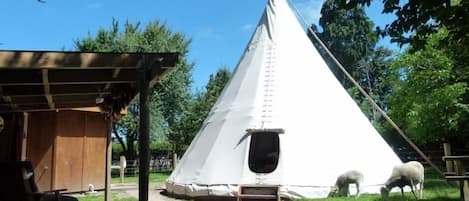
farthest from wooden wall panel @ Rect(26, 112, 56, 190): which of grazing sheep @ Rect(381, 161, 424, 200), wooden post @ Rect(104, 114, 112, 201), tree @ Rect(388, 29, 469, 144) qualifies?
tree @ Rect(388, 29, 469, 144)

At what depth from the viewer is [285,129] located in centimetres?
1205

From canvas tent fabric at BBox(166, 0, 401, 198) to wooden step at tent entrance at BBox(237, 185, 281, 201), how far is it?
0.63ft

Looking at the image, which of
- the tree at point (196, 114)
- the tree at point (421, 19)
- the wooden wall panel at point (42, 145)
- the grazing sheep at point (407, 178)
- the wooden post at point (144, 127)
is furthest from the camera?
the tree at point (196, 114)

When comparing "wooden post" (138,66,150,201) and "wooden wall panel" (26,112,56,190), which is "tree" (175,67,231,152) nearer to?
"wooden wall panel" (26,112,56,190)

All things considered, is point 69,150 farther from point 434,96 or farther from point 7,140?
point 434,96

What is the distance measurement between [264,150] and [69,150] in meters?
5.82

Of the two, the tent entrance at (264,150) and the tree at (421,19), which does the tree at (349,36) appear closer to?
the tent entrance at (264,150)

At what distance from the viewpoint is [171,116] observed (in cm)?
2809

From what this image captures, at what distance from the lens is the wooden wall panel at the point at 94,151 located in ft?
48.2

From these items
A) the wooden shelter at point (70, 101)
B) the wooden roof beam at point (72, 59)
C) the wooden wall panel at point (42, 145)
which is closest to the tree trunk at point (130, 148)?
the wooden shelter at point (70, 101)

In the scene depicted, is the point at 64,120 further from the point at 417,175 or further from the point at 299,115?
the point at 417,175

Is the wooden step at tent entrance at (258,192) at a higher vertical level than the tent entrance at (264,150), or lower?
lower

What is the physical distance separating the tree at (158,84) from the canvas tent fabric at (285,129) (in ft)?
43.0

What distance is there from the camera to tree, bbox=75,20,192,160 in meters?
26.7
